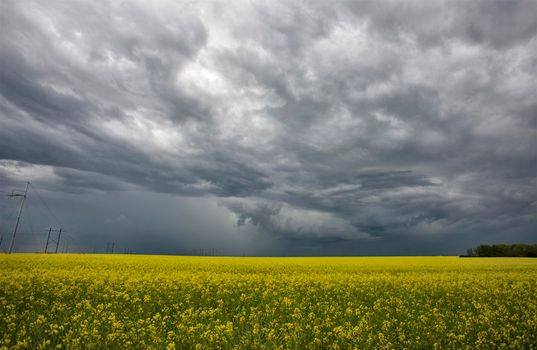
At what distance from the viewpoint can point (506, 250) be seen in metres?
90.4

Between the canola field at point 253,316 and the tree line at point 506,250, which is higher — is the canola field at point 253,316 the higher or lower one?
the lower one

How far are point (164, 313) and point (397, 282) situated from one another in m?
14.4

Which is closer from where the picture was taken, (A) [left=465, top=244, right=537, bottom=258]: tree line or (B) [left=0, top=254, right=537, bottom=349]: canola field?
(B) [left=0, top=254, right=537, bottom=349]: canola field

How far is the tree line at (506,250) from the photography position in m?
85.1

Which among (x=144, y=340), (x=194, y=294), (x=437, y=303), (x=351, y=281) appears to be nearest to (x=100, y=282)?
(x=194, y=294)

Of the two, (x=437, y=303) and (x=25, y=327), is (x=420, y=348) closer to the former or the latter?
(x=437, y=303)

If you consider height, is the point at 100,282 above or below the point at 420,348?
above

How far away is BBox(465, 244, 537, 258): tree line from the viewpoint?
8507cm

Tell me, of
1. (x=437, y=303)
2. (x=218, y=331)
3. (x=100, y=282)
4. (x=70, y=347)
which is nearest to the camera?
(x=70, y=347)

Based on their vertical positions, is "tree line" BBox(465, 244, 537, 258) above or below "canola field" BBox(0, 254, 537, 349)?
above

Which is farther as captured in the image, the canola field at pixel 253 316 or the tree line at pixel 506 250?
the tree line at pixel 506 250

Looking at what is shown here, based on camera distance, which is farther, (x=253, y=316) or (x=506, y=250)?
(x=506, y=250)

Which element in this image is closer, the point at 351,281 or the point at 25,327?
the point at 25,327

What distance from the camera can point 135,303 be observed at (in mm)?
13125
